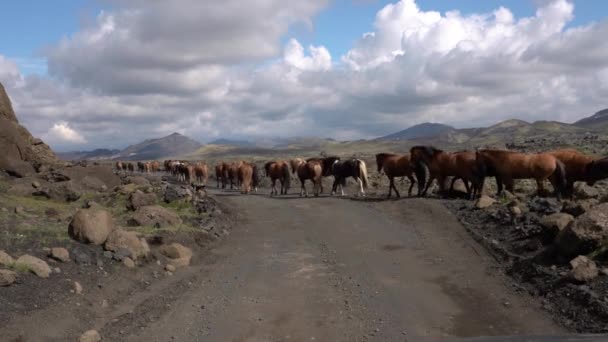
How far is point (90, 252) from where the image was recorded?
11164 mm

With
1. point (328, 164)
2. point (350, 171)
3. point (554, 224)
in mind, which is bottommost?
point (554, 224)

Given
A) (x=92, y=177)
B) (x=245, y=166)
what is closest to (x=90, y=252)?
(x=92, y=177)

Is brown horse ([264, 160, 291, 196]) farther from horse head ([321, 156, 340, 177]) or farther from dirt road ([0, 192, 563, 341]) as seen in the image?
dirt road ([0, 192, 563, 341])

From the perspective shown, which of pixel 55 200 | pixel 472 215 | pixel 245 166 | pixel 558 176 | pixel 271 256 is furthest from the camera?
pixel 245 166

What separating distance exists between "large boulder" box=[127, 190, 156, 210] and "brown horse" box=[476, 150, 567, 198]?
1223 centimetres

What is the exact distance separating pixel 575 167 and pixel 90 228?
14907 millimetres

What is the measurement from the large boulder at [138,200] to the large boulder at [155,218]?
2049mm

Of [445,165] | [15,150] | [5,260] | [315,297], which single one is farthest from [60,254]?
[15,150]

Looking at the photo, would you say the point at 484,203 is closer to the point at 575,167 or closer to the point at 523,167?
the point at 523,167

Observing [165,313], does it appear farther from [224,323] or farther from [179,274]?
[179,274]

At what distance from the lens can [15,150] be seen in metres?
24.4

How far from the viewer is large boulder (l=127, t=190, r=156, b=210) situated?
18125mm

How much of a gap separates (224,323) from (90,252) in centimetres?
432

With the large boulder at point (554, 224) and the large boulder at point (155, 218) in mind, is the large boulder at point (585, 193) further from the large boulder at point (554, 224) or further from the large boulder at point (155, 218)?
the large boulder at point (155, 218)
